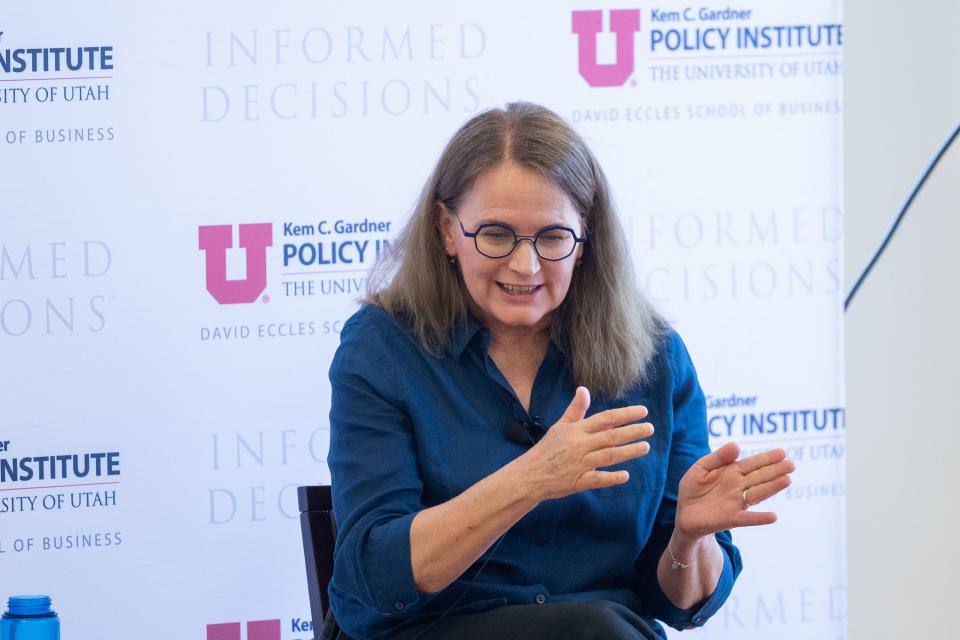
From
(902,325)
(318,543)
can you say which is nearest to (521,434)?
(318,543)

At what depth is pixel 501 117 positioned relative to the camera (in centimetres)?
197

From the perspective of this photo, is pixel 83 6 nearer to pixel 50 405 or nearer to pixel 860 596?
pixel 50 405

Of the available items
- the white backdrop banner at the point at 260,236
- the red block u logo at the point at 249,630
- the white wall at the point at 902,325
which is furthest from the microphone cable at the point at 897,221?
the red block u logo at the point at 249,630

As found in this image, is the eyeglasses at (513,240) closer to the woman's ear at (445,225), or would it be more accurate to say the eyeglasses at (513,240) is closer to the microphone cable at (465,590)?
the woman's ear at (445,225)

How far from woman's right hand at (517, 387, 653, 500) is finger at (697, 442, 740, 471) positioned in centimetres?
20

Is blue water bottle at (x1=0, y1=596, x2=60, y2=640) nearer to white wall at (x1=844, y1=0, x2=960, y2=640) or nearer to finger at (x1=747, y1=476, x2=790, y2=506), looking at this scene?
finger at (x1=747, y1=476, x2=790, y2=506)

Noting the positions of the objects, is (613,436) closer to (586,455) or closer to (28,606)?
(586,455)

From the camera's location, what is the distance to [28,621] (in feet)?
6.75

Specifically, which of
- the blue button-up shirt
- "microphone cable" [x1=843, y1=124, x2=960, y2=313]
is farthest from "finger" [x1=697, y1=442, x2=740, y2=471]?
"microphone cable" [x1=843, y1=124, x2=960, y2=313]

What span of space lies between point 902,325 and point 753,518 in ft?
5.62

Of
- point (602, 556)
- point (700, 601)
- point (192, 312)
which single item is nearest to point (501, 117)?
point (602, 556)

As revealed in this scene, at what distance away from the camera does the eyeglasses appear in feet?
6.16

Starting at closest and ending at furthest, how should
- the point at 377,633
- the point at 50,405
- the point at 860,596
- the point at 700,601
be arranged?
the point at 377,633, the point at 700,601, the point at 50,405, the point at 860,596

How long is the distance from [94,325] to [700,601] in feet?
4.89
